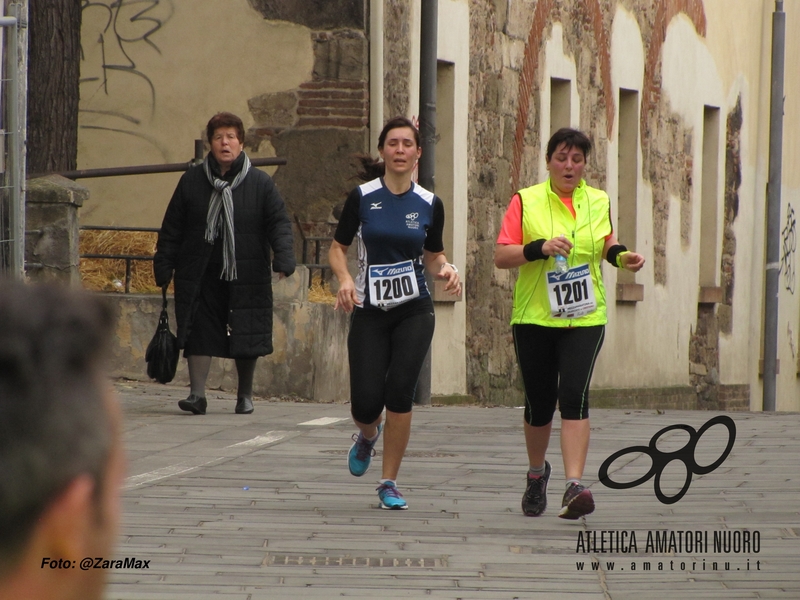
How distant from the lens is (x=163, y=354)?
34.5ft

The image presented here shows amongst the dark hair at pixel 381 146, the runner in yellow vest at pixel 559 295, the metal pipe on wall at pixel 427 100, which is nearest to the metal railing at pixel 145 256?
the metal pipe on wall at pixel 427 100

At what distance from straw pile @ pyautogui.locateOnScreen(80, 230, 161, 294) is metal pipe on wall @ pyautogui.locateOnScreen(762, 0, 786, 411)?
12565 millimetres

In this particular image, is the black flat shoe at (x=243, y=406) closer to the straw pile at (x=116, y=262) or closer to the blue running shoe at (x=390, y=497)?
the straw pile at (x=116, y=262)

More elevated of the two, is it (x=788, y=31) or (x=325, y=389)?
(x=788, y=31)

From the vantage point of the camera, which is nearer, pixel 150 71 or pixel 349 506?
pixel 349 506

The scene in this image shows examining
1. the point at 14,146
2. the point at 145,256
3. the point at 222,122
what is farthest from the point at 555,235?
the point at 145,256

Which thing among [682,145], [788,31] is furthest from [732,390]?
[788,31]

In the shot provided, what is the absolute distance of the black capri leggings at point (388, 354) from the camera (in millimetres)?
6590

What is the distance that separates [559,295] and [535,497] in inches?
34.3

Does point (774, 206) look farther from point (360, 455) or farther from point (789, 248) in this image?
point (360, 455)

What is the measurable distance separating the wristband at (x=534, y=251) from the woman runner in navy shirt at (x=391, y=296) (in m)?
0.38

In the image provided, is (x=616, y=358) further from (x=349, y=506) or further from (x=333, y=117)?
(x=349, y=506)

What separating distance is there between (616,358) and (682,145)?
159 inches

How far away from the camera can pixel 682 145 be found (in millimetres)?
22531
